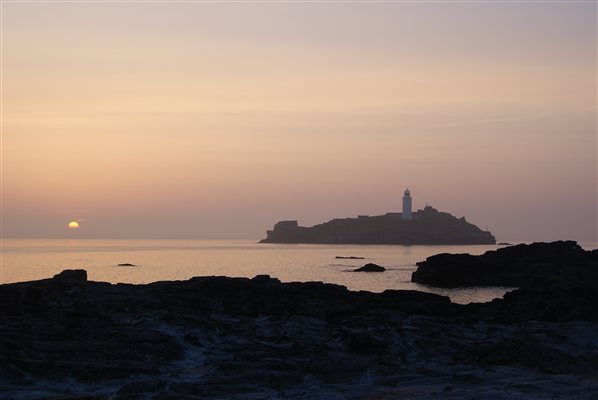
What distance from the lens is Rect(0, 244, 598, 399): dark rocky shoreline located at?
22656 mm

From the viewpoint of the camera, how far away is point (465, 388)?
2223 centimetres

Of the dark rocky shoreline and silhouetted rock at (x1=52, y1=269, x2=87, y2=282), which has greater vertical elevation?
silhouetted rock at (x1=52, y1=269, x2=87, y2=282)

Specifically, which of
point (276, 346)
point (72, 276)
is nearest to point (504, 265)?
point (72, 276)

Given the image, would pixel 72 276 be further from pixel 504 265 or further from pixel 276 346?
pixel 504 265

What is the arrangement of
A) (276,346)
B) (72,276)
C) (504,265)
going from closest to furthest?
(276,346) < (72,276) < (504,265)

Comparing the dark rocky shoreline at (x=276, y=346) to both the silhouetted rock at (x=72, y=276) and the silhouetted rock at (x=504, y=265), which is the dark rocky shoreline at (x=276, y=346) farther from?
the silhouetted rock at (x=504, y=265)

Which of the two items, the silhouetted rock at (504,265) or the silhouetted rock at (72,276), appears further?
the silhouetted rock at (504,265)

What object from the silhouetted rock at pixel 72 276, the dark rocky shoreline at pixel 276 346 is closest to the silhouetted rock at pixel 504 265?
the dark rocky shoreline at pixel 276 346

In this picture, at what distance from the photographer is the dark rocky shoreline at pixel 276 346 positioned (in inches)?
892

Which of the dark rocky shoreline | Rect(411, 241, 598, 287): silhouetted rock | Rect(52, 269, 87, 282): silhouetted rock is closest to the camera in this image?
the dark rocky shoreline

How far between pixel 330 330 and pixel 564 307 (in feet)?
45.7

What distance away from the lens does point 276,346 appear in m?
28.2

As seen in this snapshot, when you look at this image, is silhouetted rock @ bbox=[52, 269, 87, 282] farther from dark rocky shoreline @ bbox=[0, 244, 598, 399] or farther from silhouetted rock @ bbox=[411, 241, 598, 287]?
silhouetted rock @ bbox=[411, 241, 598, 287]

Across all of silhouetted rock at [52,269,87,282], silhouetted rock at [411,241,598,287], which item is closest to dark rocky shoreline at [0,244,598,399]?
silhouetted rock at [52,269,87,282]
